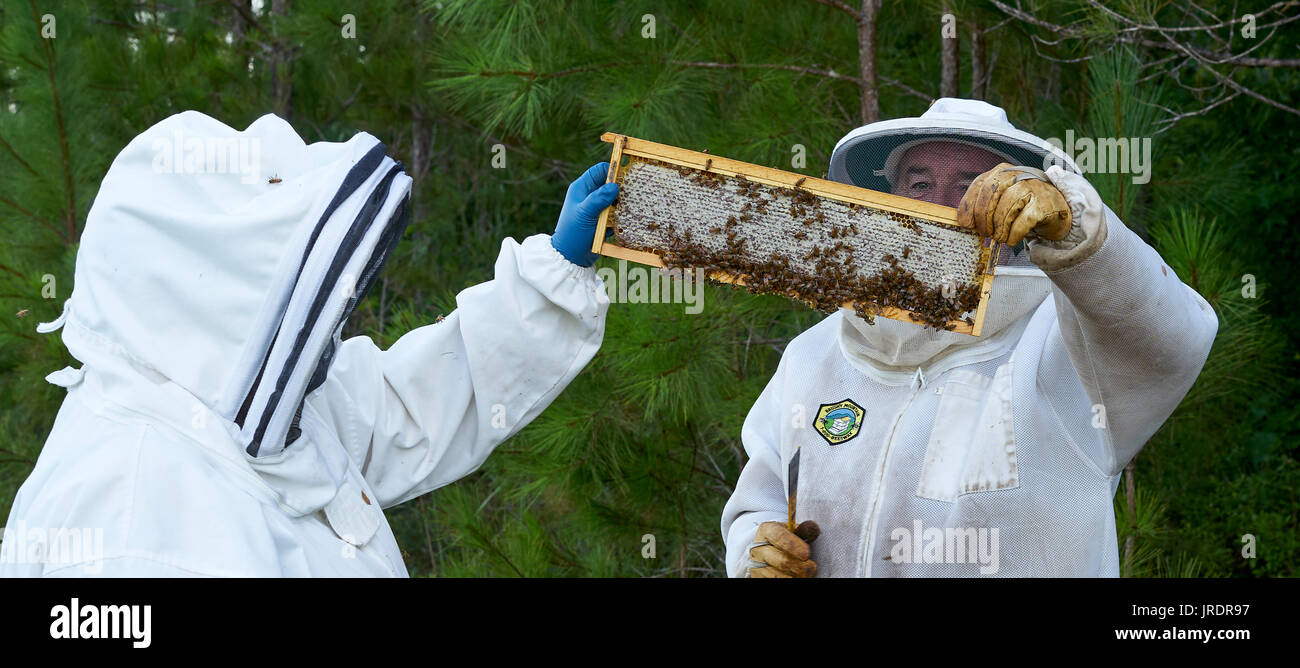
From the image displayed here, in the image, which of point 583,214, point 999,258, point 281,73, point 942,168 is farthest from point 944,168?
point 281,73

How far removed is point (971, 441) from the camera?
252cm

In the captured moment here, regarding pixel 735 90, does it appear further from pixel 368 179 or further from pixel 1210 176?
pixel 368 179

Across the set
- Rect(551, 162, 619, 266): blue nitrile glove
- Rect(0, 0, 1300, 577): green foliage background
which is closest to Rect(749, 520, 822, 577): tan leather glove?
Rect(551, 162, 619, 266): blue nitrile glove

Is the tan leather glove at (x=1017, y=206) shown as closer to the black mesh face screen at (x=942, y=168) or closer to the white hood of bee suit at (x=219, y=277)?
the black mesh face screen at (x=942, y=168)

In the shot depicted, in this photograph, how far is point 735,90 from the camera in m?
5.16

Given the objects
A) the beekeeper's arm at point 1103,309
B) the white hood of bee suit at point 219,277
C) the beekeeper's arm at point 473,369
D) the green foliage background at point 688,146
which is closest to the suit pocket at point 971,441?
the beekeeper's arm at point 1103,309

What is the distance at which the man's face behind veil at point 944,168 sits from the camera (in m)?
2.74

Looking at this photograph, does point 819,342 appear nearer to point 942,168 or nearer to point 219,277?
point 942,168

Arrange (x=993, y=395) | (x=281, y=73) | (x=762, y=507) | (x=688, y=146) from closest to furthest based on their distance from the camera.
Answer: (x=993, y=395) → (x=762, y=507) → (x=688, y=146) → (x=281, y=73)

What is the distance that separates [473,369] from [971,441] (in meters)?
1.11

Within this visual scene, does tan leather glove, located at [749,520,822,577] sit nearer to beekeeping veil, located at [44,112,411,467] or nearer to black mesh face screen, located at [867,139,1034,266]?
black mesh face screen, located at [867,139,1034,266]

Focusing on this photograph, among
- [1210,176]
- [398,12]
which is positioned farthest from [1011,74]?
[398,12]

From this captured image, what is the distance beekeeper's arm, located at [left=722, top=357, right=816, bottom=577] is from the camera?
8.69 feet

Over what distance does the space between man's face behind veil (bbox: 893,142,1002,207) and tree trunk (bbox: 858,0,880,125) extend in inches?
68.6
